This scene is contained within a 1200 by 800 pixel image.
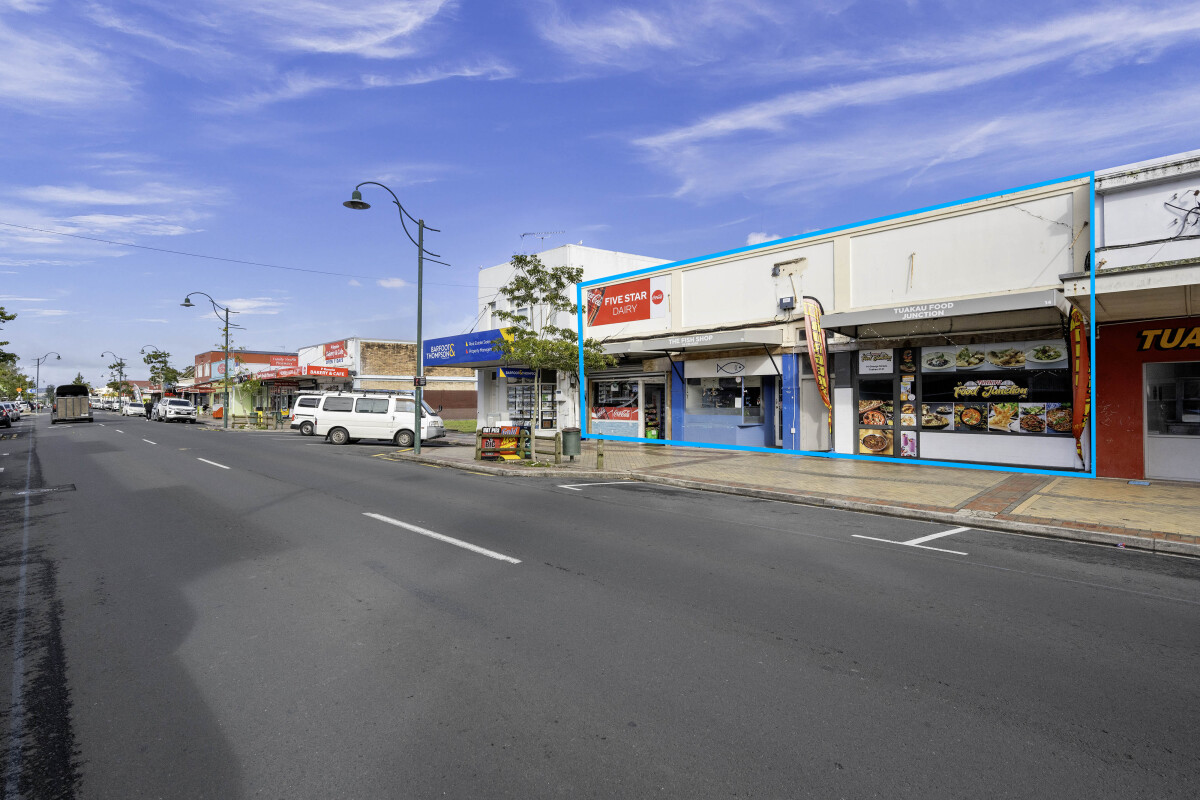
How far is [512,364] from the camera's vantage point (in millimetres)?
25703

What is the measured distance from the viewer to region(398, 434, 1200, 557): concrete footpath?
8.47 metres

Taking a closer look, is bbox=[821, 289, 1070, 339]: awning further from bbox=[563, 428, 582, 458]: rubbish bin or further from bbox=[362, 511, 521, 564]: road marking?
bbox=[362, 511, 521, 564]: road marking

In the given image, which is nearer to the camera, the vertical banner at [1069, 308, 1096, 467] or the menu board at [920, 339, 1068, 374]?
the vertical banner at [1069, 308, 1096, 467]

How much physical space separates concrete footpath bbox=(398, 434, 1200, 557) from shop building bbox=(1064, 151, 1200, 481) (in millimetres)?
805

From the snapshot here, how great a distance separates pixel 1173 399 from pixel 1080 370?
159 cm

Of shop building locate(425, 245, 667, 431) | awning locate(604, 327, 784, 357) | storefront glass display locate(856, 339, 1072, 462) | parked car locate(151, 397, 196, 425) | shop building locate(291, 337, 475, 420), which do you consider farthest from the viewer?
parked car locate(151, 397, 196, 425)

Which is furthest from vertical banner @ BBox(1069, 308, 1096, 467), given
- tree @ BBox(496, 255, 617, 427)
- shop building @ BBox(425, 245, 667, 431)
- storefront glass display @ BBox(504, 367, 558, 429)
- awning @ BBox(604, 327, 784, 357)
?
storefront glass display @ BBox(504, 367, 558, 429)

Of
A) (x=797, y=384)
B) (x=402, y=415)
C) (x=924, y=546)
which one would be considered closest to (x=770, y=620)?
(x=924, y=546)

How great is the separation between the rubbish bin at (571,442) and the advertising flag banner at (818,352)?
6451 millimetres

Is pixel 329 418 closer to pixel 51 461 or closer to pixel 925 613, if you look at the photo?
pixel 51 461

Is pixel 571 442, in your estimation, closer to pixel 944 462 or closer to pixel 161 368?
pixel 944 462

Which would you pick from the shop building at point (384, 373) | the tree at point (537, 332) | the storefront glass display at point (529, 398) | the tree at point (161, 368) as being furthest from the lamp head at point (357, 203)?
the tree at point (161, 368)

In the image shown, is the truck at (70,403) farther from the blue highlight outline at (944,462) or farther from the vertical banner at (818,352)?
the vertical banner at (818,352)

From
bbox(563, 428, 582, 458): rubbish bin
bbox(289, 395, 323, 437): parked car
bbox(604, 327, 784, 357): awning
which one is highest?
bbox(604, 327, 784, 357): awning
